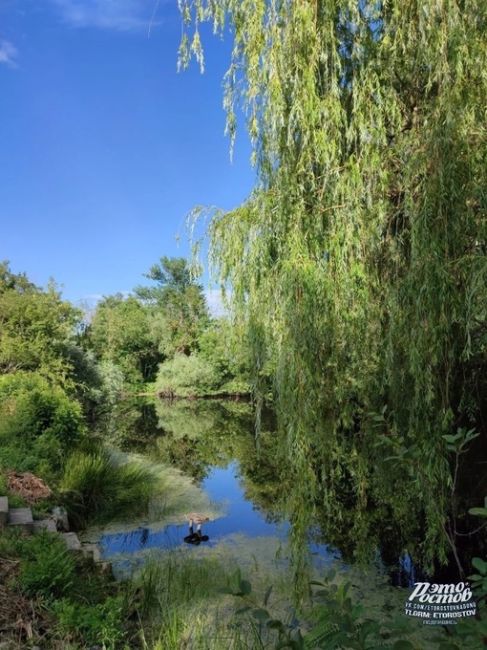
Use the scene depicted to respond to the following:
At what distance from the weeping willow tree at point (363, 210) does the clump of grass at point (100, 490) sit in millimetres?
4300

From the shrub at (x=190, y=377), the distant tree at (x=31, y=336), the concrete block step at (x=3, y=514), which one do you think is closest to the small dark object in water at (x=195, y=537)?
the concrete block step at (x=3, y=514)

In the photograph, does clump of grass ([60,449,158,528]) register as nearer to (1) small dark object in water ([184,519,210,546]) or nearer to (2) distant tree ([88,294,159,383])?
(1) small dark object in water ([184,519,210,546])

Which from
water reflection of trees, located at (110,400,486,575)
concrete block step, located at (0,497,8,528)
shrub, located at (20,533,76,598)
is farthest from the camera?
concrete block step, located at (0,497,8,528)

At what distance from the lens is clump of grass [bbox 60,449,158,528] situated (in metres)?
7.09

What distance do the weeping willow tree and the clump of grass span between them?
14.1 feet

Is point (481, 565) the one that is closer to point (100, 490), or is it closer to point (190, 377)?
point (100, 490)

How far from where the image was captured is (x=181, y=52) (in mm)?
4062

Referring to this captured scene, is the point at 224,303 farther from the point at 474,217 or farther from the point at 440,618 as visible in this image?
the point at 440,618

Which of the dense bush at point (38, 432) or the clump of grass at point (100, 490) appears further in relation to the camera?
the dense bush at point (38, 432)

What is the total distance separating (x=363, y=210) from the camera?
141 inches

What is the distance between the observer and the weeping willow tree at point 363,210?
318cm

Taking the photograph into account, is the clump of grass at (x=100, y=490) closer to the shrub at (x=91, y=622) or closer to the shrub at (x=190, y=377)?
the shrub at (x=91, y=622)

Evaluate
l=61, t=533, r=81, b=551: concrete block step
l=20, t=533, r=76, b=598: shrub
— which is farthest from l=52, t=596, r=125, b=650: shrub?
l=61, t=533, r=81, b=551: concrete block step

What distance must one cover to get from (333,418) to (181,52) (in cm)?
307
